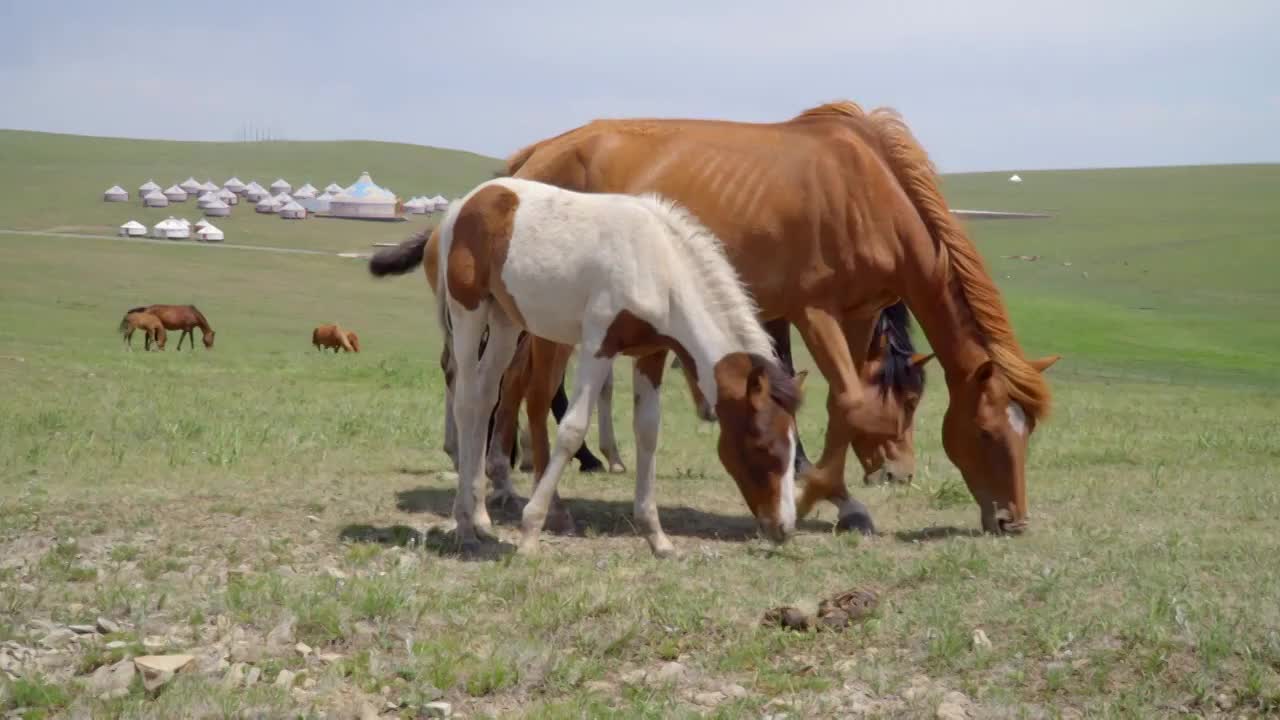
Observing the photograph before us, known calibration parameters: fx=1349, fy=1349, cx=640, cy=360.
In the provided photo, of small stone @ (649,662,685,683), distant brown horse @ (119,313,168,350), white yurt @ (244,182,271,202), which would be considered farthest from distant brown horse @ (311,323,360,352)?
white yurt @ (244,182,271,202)

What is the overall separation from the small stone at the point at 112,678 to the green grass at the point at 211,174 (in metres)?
70.3

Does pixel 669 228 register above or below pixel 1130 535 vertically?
above

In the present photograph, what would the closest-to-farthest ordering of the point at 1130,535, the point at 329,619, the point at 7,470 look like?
the point at 329,619, the point at 1130,535, the point at 7,470

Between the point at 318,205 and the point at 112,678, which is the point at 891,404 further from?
the point at 318,205

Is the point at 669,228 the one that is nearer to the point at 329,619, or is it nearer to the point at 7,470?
the point at 329,619

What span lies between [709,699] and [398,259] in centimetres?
533

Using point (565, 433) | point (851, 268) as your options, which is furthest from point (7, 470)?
point (851, 268)

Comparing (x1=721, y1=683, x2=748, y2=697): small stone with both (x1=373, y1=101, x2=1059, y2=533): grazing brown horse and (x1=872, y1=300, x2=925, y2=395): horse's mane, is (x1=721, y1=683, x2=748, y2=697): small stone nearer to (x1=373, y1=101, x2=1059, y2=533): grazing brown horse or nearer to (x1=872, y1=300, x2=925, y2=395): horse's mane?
(x1=373, y1=101, x2=1059, y2=533): grazing brown horse

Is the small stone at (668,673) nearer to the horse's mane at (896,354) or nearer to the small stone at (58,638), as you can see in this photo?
the small stone at (58,638)

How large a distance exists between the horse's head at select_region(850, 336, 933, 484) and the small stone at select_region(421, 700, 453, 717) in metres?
3.93

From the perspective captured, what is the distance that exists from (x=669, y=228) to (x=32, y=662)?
3.70 meters

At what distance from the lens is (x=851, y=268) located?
8141mm

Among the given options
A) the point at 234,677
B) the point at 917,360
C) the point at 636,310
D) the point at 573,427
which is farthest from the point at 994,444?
the point at 234,677

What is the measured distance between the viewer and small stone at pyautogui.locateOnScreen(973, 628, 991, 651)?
17.3 ft
